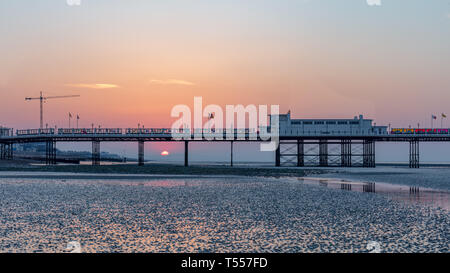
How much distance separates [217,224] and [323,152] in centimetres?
5971

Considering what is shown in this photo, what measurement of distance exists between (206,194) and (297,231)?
9.41m

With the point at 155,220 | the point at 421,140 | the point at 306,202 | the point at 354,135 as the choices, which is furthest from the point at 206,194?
the point at 421,140

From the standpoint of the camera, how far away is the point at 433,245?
880cm

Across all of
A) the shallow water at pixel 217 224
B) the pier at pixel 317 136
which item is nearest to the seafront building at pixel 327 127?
the pier at pixel 317 136

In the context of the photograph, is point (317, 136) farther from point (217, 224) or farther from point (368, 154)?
point (217, 224)

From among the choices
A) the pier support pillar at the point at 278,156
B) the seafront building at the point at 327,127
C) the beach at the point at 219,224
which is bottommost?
the pier support pillar at the point at 278,156

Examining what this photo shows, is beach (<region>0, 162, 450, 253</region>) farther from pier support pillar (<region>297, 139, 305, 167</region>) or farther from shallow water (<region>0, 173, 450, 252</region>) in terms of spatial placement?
pier support pillar (<region>297, 139, 305, 167</region>)

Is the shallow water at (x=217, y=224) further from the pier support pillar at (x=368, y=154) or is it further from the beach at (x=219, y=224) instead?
the pier support pillar at (x=368, y=154)

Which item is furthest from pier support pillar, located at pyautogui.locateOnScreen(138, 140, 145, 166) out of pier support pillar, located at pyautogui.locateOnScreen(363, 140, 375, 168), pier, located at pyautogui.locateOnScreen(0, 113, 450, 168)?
pier support pillar, located at pyautogui.locateOnScreen(363, 140, 375, 168)

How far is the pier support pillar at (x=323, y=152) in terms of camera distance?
67.2 m

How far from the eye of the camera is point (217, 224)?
1127cm

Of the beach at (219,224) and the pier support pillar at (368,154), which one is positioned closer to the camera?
the beach at (219,224)

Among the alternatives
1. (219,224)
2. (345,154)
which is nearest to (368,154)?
(345,154)

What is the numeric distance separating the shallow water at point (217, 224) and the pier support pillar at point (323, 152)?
50.3m
